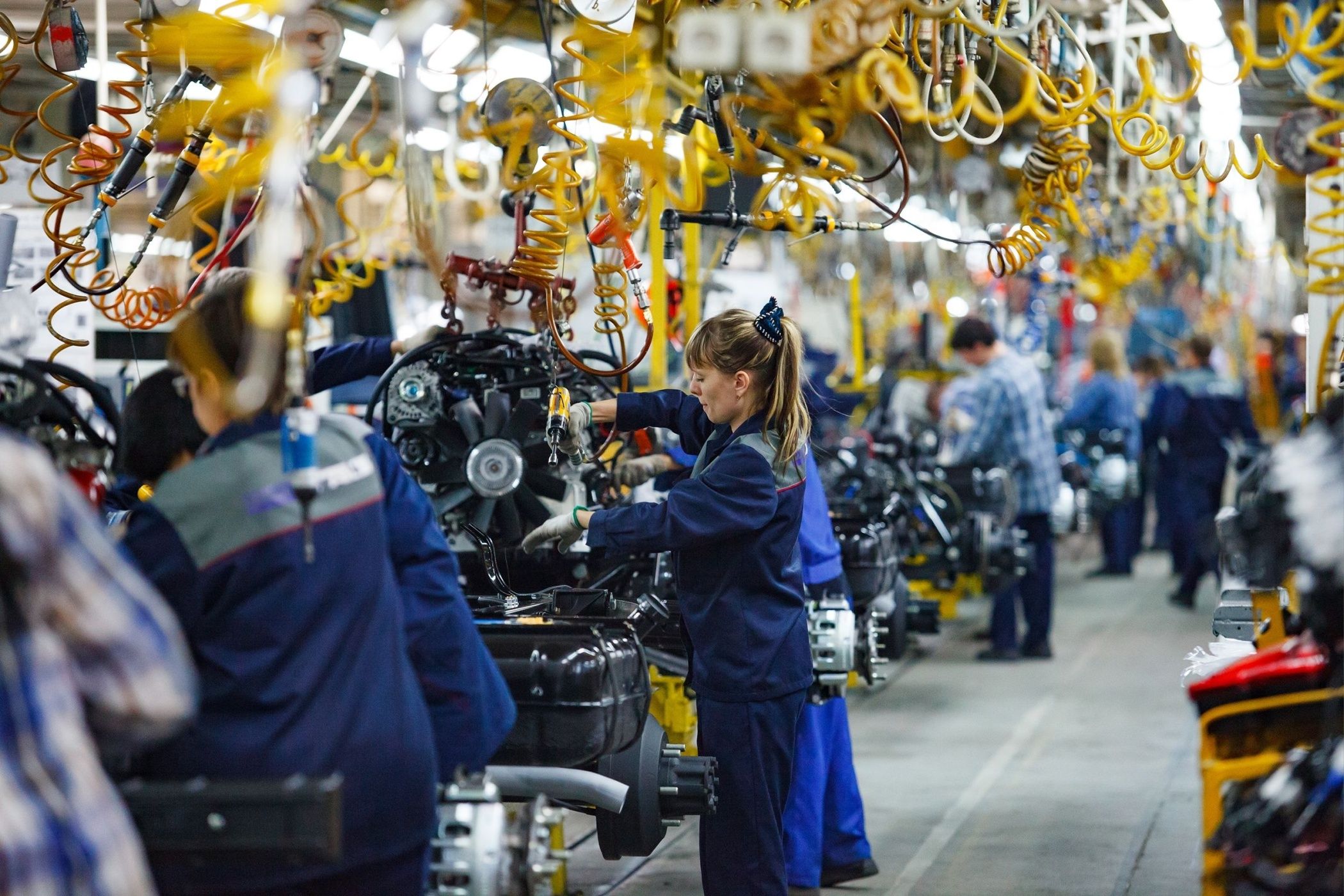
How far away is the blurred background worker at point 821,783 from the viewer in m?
4.27

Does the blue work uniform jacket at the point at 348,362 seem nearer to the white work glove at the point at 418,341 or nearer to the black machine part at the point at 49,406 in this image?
the white work glove at the point at 418,341

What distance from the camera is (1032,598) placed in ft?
27.7

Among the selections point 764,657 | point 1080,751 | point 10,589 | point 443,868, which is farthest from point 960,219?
point 10,589

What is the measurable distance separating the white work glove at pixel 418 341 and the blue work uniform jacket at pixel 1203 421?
8.01m

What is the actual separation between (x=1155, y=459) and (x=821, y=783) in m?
9.06

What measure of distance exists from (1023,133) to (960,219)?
137 cm

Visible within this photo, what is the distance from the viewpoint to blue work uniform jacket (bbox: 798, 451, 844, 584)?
172 inches

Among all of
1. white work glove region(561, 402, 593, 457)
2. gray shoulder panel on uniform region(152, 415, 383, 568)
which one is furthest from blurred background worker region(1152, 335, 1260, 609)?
gray shoulder panel on uniform region(152, 415, 383, 568)

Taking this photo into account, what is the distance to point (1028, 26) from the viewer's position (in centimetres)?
287

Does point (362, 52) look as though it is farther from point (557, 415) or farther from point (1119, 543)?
point (1119, 543)

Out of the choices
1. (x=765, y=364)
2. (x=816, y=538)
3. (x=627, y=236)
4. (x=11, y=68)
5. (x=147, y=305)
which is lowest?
(x=816, y=538)

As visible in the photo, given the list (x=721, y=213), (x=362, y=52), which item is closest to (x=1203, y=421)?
(x=362, y=52)

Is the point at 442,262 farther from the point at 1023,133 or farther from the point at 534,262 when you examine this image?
the point at 1023,133

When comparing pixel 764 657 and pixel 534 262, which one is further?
pixel 534 262
